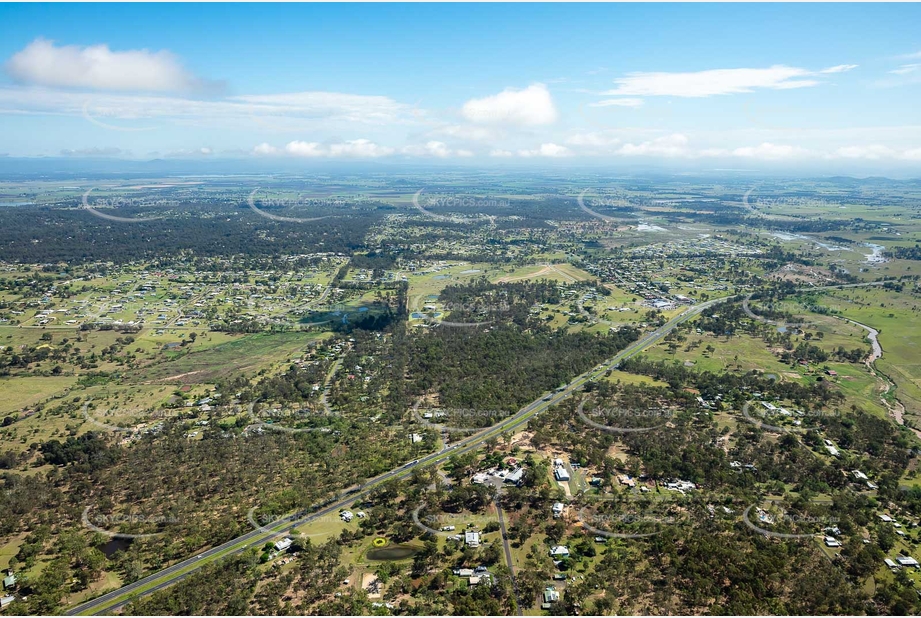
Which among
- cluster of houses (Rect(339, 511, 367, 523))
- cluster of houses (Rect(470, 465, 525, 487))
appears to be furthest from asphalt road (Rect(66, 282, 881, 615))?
cluster of houses (Rect(470, 465, 525, 487))

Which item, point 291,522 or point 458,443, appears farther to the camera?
point 458,443

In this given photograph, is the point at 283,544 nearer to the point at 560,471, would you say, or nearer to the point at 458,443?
the point at 458,443

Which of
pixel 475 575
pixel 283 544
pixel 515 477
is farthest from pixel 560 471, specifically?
pixel 283 544

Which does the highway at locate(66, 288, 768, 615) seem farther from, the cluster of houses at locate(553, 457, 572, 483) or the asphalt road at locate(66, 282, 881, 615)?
the cluster of houses at locate(553, 457, 572, 483)

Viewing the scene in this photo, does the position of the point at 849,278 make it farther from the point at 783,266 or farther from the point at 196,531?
the point at 196,531

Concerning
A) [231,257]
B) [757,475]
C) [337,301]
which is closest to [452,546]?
[757,475]
